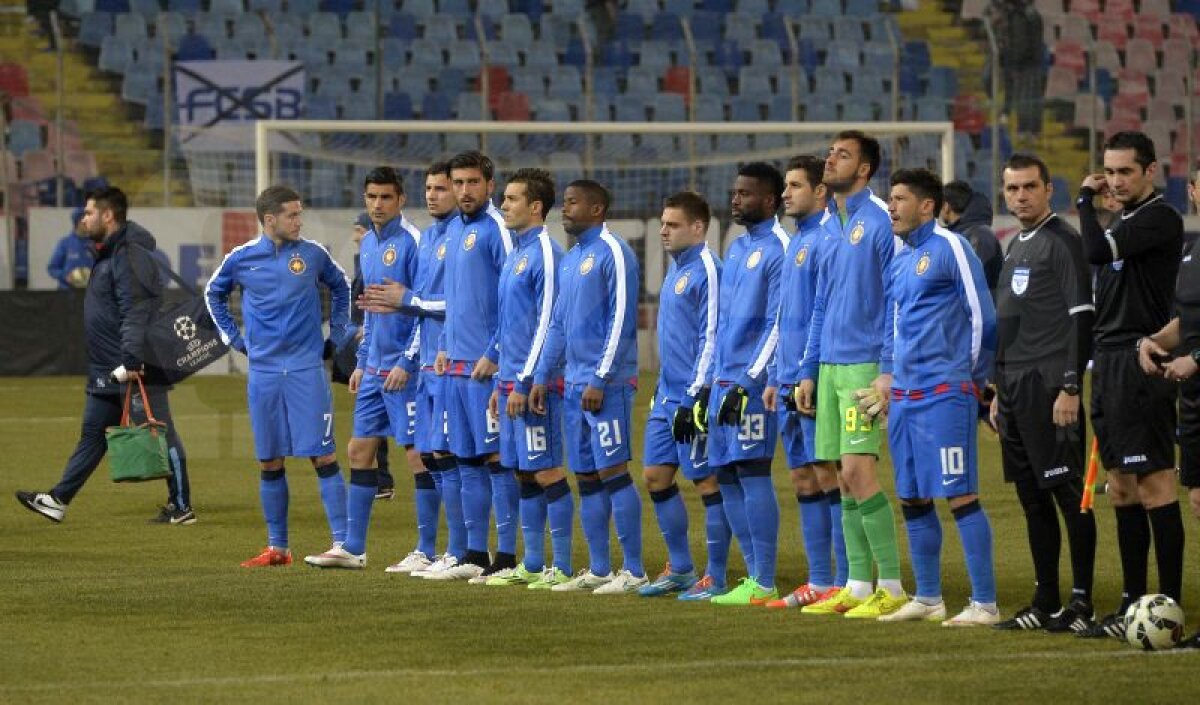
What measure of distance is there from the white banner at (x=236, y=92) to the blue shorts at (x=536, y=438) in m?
17.2

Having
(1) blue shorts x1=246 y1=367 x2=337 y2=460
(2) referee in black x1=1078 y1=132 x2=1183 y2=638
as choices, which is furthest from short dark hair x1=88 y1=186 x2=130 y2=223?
(2) referee in black x1=1078 y1=132 x2=1183 y2=638

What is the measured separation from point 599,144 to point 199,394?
5.85m

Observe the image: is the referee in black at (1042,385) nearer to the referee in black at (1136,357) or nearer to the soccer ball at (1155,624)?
the referee in black at (1136,357)

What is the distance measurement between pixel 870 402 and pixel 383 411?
11.9ft

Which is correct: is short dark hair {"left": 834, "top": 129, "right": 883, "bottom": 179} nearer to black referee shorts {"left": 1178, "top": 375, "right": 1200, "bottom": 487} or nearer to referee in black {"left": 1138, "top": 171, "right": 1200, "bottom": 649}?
referee in black {"left": 1138, "top": 171, "right": 1200, "bottom": 649}

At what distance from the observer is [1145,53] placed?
31828 mm

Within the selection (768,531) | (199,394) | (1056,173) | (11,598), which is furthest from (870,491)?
(1056,173)

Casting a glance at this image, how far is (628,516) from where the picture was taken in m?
10.4

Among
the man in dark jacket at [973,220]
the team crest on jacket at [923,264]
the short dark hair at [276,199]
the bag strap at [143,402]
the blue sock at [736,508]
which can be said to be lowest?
the blue sock at [736,508]

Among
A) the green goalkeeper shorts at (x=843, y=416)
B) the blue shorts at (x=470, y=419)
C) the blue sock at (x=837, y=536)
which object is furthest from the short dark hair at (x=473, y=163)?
the blue sock at (x=837, y=536)

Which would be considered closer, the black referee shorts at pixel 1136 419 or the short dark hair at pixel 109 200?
the black referee shorts at pixel 1136 419

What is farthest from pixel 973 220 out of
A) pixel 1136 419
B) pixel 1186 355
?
pixel 1186 355

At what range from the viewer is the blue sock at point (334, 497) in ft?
38.3

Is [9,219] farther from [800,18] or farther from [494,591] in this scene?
[494,591]
